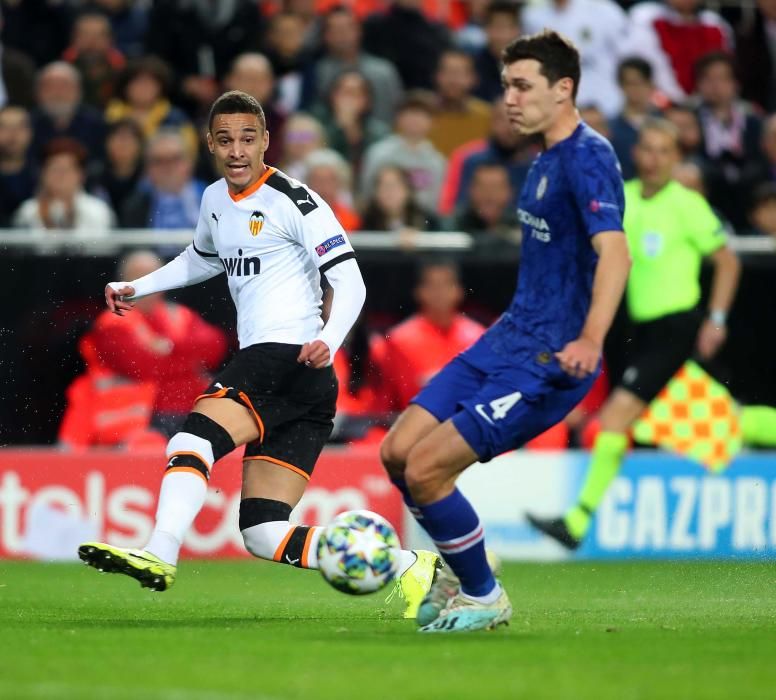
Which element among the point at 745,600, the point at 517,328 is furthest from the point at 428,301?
the point at 517,328

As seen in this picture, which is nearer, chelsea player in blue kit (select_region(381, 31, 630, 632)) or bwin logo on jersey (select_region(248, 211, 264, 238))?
chelsea player in blue kit (select_region(381, 31, 630, 632))

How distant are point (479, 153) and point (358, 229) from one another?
1.67 meters

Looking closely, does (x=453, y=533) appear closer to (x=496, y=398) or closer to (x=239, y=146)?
(x=496, y=398)

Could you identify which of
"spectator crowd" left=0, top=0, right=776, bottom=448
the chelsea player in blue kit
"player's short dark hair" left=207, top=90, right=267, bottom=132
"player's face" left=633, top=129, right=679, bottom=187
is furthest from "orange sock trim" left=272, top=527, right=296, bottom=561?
"player's face" left=633, top=129, right=679, bottom=187

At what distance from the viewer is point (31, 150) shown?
517 inches

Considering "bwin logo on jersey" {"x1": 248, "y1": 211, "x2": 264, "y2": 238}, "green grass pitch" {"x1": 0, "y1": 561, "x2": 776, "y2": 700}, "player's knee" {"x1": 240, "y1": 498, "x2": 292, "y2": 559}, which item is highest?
"bwin logo on jersey" {"x1": 248, "y1": 211, "x2": 264, "y2": 238}

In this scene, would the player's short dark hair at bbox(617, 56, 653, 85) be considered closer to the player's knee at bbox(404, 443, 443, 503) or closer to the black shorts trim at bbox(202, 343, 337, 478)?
the black shorts trim at bbox(202, 343, 337, 478)

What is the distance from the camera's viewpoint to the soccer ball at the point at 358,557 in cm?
700

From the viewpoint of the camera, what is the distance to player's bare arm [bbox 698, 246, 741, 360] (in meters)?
11.7

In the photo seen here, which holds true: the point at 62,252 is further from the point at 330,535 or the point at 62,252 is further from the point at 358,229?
the point at 330,535

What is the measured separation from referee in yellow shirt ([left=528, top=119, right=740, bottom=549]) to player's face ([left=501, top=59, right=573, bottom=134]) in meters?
4.47

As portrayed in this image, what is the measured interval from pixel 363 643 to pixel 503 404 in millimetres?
1099

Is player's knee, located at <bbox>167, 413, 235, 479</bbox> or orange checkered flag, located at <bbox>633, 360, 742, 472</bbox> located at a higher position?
player's knee, located at <bbox>167, 413, 235, 479</bbox>

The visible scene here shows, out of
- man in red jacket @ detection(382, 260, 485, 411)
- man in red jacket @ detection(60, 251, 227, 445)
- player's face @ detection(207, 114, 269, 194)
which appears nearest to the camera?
player's face @ detection(207, 114, 269, 194)
